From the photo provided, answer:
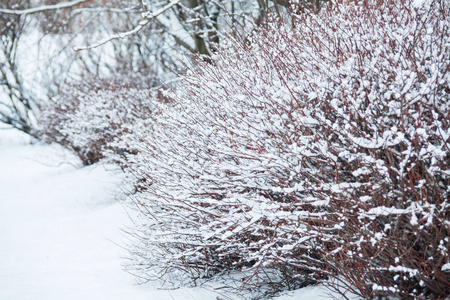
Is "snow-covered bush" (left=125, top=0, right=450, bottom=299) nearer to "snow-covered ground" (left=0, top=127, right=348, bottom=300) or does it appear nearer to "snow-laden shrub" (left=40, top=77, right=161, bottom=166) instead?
"snow-covered ground" (left=0, top=127, right=348, bottom=300)

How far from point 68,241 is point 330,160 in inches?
226

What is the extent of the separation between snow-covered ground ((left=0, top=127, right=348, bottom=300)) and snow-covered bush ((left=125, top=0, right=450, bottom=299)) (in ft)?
1.94

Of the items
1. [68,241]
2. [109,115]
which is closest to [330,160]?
[68,241]

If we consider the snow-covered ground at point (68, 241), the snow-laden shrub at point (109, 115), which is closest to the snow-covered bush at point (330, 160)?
the snow-covered ground at point (68, 241)

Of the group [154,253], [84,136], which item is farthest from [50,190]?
[154,253]

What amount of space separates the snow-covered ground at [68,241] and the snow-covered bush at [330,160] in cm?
59

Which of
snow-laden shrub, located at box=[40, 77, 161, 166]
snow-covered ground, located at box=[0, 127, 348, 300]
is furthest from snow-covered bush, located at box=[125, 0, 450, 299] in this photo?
snow-laden shrub, located at box=[40, 77, 161, 166]

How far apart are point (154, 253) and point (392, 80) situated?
11.1 ft

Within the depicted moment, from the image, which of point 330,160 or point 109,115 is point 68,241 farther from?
point 330,160

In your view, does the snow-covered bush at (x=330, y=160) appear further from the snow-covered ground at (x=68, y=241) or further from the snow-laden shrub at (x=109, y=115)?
the snow-laden shrub at (x=109, y=115)

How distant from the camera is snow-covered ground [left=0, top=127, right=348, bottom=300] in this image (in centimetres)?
462

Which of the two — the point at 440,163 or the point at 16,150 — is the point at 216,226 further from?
the point at 16,150

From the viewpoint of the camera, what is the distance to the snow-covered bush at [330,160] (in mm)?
2559

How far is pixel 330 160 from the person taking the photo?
2.96m
